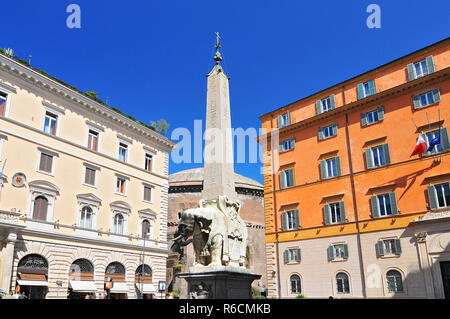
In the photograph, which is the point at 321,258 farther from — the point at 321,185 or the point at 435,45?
the point at 435,45

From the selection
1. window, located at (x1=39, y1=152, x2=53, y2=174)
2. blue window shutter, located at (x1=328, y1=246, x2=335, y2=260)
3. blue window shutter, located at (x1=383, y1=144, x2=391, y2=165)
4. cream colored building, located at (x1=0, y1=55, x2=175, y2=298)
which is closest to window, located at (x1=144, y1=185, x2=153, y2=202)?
cream colored building, located at (x1=0, y1=55, x2=175, y2=298)

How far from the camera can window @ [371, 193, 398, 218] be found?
2400 centimetres

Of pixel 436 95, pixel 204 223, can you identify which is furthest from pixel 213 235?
pixel 436 95

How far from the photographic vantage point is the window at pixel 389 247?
23.3m

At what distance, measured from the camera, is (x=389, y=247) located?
2373 centimetres

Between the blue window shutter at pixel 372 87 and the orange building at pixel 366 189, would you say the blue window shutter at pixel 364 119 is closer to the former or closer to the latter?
the orange building at pixel 366 189

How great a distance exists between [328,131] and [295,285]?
11.5 metres

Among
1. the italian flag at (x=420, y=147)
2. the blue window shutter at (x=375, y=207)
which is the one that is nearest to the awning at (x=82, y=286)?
the blue window shutter at (x=375, y=207)

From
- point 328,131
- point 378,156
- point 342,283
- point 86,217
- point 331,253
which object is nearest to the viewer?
point 342,283

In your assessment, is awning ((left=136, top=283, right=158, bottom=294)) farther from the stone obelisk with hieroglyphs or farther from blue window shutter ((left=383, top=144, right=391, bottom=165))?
the stone obelisk with hieroglyphs

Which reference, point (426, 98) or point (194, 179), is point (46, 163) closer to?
point (426, 98)

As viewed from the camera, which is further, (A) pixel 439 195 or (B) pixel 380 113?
(B) pixel 380 113

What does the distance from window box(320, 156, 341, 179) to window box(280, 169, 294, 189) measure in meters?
2.60
